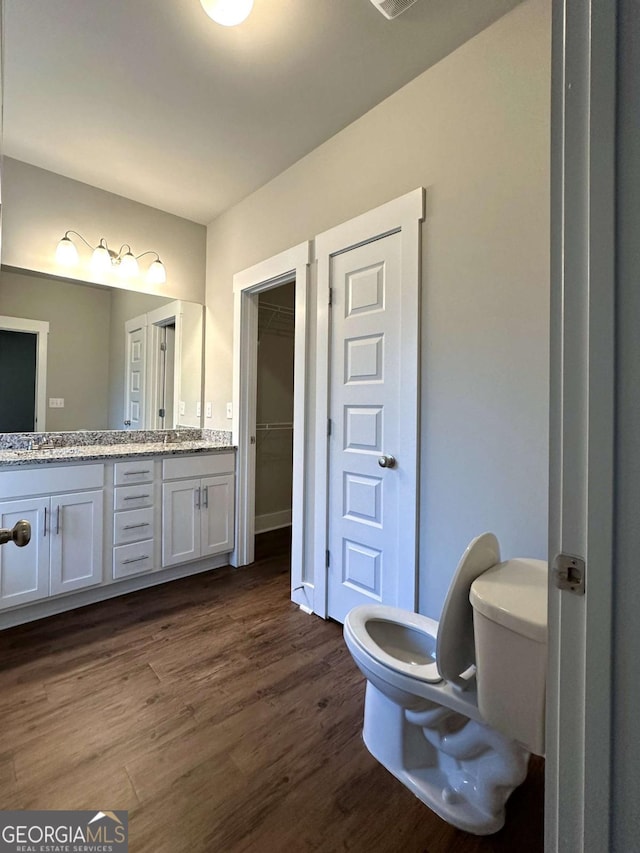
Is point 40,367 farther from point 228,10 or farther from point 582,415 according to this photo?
point 582,415

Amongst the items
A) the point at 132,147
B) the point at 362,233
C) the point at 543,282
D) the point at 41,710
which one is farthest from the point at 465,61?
the point at 41,710

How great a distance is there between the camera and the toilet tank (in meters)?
0.81

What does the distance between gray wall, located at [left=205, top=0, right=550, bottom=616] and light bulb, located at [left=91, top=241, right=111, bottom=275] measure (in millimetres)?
1868

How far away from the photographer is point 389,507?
190cm

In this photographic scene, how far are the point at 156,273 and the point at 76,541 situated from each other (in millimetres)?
1942

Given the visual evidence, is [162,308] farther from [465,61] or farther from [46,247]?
[465,61]

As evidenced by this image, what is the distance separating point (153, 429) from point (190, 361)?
2.09 feet

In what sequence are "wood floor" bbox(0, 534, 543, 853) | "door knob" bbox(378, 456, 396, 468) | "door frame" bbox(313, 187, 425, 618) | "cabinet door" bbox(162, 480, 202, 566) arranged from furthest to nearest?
"cabinet door" bbox(162, 480, 202, 566) < "door knob" bbox(378, 456, 396, 468) < "door frame" bbox(313, 187, 425, 618) < "wood floor" bbox(0, 534, 543, 853)

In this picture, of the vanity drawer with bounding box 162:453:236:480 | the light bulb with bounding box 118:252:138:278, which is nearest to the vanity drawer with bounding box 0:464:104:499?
the vanity drawer with bounding box 162:453:236:480

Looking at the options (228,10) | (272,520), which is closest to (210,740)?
(228,10)

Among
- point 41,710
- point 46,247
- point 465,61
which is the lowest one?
point 41,710

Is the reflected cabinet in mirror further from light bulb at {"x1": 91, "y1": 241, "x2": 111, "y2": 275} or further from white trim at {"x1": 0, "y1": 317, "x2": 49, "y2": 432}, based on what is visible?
light bulb at {"x1": 91, "y1": 241, "x2": 111, "y2": 275}

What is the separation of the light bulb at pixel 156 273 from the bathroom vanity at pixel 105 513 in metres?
1.15

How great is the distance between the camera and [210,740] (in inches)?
54.1
